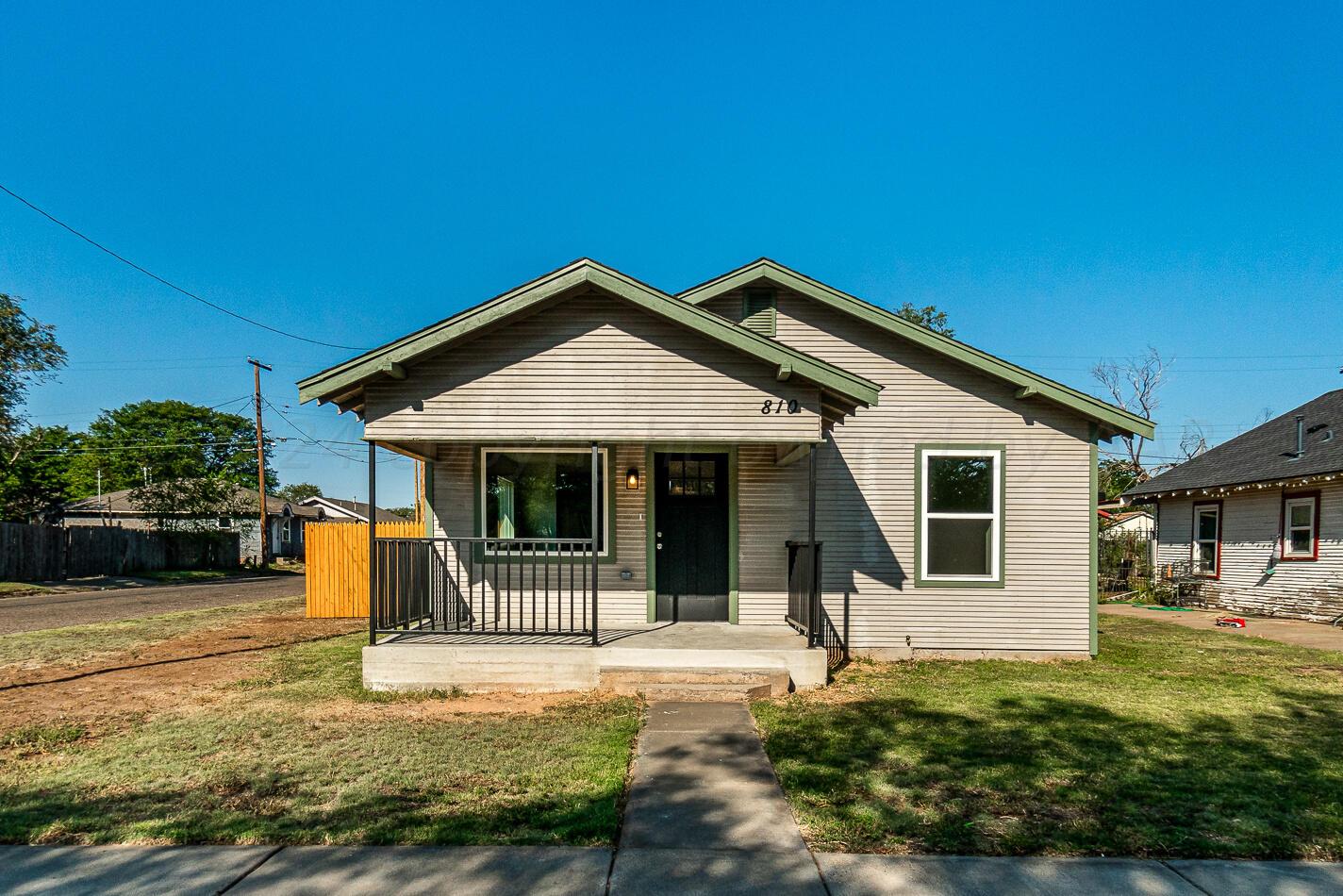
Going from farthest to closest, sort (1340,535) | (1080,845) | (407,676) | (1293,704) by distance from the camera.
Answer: (1340,535) < (407,676) < (1293,704) < (1080,845)

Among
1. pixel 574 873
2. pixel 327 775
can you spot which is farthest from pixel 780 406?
pixel 327 775

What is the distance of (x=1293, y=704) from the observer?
6.68 m

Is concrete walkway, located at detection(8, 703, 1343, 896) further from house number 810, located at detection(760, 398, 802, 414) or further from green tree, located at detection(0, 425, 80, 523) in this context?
green tree, located at detection(0, 425, 80, 523)

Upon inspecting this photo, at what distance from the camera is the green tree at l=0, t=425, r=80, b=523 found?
27125 mm

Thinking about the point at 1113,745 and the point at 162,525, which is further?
the point at 162,525

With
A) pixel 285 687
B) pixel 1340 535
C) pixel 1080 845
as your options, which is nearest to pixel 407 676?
pixel 285 687

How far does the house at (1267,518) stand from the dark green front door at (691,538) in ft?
39.8

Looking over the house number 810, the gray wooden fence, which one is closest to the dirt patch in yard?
the house number 810

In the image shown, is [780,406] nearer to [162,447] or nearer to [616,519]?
[616,519]

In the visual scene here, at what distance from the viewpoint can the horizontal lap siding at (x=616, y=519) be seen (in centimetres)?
868

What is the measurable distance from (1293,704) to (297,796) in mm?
8576

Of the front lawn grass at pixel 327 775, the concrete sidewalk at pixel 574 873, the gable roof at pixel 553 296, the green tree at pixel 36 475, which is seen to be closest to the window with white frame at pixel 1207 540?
the gable roof at pixel 553 296

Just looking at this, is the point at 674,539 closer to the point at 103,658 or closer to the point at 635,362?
the point at 635,362

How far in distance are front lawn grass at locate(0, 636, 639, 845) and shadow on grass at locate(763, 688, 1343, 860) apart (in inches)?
57.8
